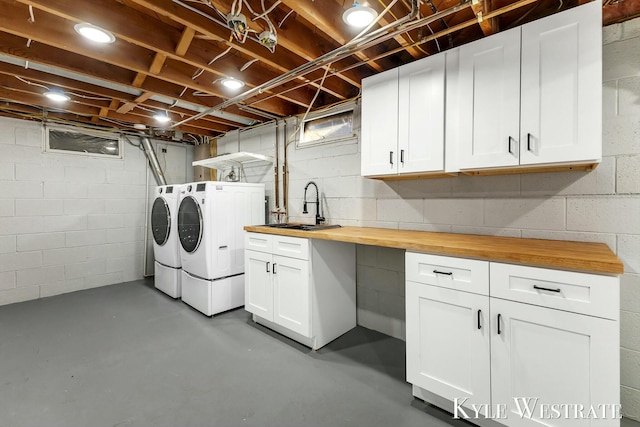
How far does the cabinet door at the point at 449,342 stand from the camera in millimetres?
1506

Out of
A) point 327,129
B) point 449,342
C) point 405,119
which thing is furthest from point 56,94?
point 449,342

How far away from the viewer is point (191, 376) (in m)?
2.09

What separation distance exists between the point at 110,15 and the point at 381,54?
1.80 meters

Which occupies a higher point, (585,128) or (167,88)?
(167,88)

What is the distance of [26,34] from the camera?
1.80 meters

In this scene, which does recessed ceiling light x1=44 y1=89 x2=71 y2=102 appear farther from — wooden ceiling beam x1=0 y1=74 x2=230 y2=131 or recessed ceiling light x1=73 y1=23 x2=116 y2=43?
recessed ceiling light x1=73 y1=23 x2=116 y2=43

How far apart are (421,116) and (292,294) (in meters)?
1.76

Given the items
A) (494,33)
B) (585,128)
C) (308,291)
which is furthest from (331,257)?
(494,33)

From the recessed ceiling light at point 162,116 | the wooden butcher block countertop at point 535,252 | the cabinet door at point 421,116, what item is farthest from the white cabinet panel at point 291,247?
the recessed ceiling light at point 162,116

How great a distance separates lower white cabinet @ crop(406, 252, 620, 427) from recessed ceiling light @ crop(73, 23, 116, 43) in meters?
2.43

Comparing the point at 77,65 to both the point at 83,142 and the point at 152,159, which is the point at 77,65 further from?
the point at 152,159

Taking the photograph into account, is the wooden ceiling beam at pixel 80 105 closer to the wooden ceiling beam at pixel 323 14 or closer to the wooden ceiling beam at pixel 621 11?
the wooden ceiling beam at pixel 323 14

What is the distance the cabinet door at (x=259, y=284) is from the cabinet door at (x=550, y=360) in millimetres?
1812

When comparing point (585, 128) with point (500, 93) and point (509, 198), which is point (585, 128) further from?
point (509, 198)
